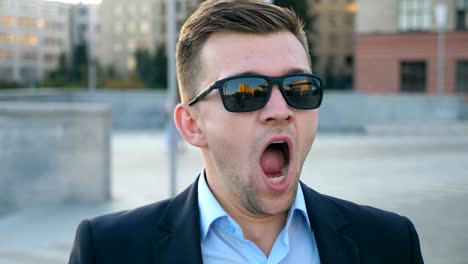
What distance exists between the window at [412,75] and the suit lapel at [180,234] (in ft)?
136

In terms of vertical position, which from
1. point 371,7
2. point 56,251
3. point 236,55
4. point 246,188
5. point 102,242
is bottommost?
point 56,251

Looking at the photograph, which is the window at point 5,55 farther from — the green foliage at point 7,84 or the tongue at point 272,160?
the tongue at point 272,160

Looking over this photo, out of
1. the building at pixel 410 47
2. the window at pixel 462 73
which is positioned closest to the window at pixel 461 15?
the building at pixel 410 47

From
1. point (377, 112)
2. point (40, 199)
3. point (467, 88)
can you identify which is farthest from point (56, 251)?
point (467, 88)

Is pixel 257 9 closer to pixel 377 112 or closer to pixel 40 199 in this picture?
pixel 40 199

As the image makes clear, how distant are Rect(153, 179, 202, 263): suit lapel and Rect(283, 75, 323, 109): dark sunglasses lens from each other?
485 millimetres

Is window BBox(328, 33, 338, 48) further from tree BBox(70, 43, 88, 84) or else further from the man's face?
the man's face

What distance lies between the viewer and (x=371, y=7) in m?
43.1

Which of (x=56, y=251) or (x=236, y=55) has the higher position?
(x=236, y=55)

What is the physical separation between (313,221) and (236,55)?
58cm

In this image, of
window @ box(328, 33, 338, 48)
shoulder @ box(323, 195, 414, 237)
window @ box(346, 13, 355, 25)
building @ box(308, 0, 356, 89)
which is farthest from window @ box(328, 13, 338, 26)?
shoulder @ box(323, 195, 414, 237)

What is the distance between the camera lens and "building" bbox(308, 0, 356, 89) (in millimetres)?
81231

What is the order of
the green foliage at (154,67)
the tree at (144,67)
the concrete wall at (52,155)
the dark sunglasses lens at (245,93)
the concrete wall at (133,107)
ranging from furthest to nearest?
1. the tree at (144,67)
2. the green foliage at (154,67)
3. the concrete wall at (133,107)
4. the concrete wall at (52,155)
5. the dark sunglasses lens at (245,93)

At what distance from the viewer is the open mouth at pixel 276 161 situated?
6.48ft
